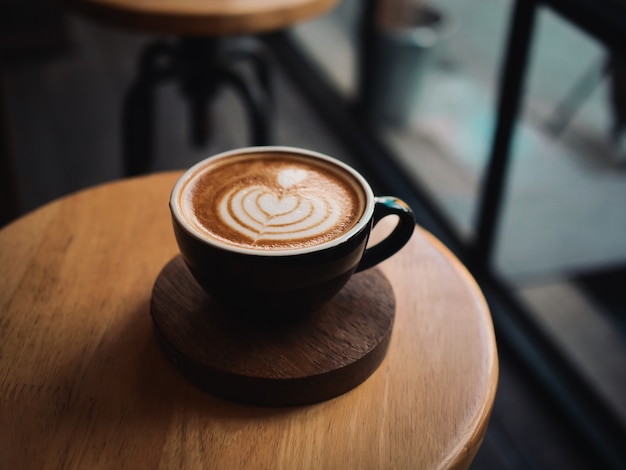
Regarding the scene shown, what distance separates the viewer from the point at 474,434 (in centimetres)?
46

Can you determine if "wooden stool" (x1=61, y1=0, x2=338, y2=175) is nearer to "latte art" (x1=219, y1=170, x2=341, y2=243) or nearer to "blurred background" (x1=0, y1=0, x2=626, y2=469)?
"blurred background" (x1=0, y1=0, x2=626, y2=469)

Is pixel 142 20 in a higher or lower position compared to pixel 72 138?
higher

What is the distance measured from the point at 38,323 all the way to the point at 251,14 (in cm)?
69

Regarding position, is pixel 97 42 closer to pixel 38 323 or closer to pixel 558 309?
pixel 558 309

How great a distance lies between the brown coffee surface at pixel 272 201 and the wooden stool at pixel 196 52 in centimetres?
57

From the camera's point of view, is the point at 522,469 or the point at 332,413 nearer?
the point at 332,413

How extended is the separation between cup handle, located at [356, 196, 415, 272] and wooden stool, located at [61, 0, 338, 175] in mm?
651

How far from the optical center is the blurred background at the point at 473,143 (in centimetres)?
120

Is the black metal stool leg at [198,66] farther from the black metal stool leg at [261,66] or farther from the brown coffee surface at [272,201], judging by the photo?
the brown coffee surface at [272,201]

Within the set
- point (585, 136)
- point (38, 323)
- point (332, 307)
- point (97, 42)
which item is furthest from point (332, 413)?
point (97, 42)

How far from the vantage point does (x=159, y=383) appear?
0.48 meters

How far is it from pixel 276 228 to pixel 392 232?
3.9 inches

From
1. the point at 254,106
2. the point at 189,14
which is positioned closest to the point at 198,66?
the point at 254,106

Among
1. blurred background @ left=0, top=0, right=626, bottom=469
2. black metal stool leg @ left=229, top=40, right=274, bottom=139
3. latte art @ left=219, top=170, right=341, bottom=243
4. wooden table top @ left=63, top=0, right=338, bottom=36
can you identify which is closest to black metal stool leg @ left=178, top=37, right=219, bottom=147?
black metal stool leg @ left=229, top=40, right=274, bottom=139
